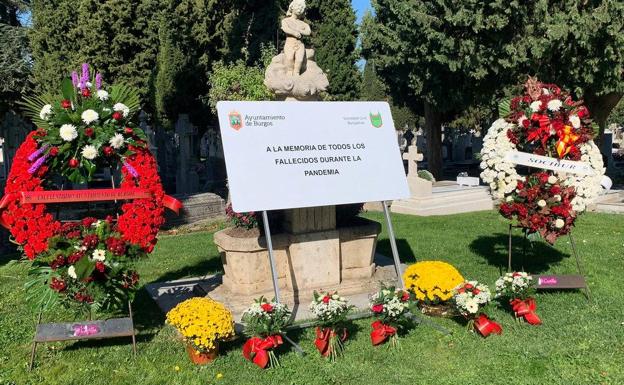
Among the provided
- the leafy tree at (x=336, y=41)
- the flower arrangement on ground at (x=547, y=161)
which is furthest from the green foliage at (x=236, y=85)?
the flower arrangement on ground at (x=547, y=161)

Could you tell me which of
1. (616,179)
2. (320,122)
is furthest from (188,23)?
(616,179)

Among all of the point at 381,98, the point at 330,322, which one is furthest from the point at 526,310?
the point at 381,98

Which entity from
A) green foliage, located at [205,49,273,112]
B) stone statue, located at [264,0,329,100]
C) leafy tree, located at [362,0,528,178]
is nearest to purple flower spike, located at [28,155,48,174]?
stone statue, located at [264,0,329,100]

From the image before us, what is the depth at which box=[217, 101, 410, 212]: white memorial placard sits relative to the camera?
529 cm

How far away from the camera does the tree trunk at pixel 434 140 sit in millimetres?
22266

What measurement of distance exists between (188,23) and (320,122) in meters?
15.9

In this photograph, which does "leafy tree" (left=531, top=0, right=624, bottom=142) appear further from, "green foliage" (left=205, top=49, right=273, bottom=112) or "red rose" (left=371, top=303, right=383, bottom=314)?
"red rose" (left=371, top=303, right=383, bottom=314)

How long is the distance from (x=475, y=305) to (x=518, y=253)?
13.2ft

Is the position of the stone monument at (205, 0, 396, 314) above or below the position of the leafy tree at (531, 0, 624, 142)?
below

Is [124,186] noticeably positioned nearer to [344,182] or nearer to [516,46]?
[344,182]

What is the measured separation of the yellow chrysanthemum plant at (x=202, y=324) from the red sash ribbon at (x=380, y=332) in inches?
54.4

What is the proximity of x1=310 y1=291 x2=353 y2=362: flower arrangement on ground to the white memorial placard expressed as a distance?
1.15 meters

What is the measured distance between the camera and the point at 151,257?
9250 millimetres

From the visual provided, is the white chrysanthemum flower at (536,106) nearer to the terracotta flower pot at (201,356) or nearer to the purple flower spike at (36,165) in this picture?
the terracotta flower pot at (201,356)
